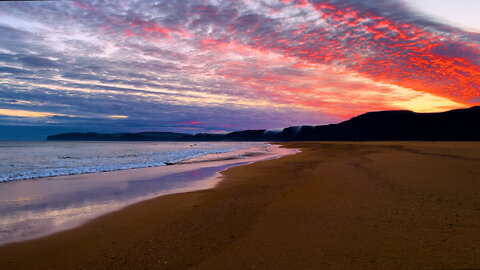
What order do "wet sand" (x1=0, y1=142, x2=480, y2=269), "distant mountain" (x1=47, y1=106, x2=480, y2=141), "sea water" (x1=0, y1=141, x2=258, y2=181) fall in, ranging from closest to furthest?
"wet sand" (x1=0, y1=142, x2=480, y2=269) → "sea water" (x1=0, y1=141, x2=258, y2=181) → "distant mountain" (x1=47, y1=106, x2=480, y2=141)

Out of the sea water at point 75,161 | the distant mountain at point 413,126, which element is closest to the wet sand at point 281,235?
the sea water at point 75,161

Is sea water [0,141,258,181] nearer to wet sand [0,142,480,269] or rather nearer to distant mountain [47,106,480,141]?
wet sand [0,142,480,269]

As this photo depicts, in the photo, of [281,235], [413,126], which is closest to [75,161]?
[281,235]

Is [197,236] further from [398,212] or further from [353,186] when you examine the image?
[353,186]

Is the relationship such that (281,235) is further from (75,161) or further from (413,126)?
(413,126)

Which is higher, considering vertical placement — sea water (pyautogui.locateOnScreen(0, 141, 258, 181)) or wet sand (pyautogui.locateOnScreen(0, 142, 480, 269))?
wet sand (pyautogui.locateOnScreen(0, 142, 480, 269))

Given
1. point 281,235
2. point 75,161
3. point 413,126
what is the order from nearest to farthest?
point 281,235, point 75,161, point 413,126

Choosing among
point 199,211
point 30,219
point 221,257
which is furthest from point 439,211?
point 30,219

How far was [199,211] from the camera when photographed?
808cm

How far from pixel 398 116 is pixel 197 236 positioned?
578 ft

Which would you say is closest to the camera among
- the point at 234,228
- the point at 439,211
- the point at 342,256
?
the point at 342,256

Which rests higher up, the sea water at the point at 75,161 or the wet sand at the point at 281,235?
the wet sand at the point at 281,235

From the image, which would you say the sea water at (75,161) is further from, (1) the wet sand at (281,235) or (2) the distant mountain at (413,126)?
(2) the distant mountain at (413,126)

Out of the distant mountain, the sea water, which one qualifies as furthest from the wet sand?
the distant mountain
